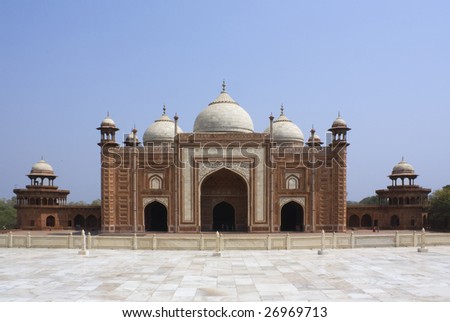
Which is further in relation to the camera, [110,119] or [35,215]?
[35,215]

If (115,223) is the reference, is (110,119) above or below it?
above

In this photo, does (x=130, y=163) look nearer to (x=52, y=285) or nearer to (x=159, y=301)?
(x=52, y=285)

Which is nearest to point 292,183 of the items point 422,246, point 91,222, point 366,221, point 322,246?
point 366,221

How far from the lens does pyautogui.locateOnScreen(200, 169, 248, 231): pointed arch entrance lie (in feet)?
94.7

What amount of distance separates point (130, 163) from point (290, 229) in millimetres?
11489

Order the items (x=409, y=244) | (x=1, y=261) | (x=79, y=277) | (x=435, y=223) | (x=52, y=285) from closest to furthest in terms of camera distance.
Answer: (x=52, y=285) < (x=79, y=277) < (x=1, y=261) < (x=409, y=244) < (x=435, y=223)

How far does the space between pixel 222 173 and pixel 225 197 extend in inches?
65.8

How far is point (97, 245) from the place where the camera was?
55.3 ft

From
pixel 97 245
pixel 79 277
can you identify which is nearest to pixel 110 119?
pixel 97 245

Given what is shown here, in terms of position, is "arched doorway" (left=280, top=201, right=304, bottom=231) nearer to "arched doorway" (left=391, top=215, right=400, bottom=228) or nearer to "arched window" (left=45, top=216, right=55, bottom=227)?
"arched doorway" (left=391, top=215, right=400, bottom=228)

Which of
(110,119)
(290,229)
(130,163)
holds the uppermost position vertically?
(110,119)

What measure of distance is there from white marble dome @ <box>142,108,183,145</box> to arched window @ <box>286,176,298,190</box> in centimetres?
1017

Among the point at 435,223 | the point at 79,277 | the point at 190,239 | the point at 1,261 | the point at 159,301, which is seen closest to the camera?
the point at 159,301

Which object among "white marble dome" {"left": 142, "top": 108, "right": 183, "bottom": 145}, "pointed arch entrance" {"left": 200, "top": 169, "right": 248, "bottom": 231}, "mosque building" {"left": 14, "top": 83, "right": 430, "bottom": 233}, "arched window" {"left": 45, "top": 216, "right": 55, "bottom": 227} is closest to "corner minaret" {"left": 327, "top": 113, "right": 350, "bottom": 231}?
"mosque building" {"left": 14, "top": 83, "right": 430, "bottom": 233}
